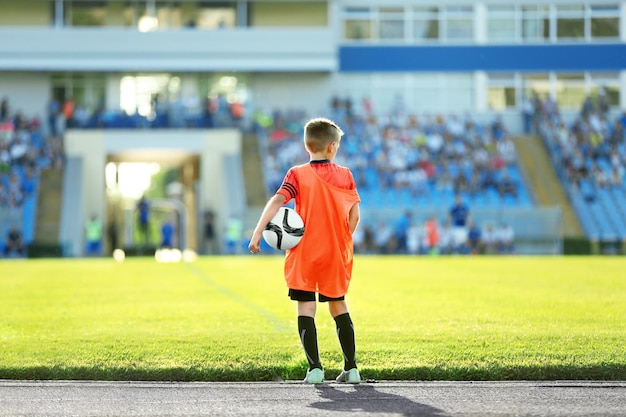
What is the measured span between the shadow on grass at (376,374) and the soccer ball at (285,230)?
1091 mm

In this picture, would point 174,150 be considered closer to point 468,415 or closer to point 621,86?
point 621,86

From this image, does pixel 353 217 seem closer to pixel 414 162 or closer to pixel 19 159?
pixel 414 162

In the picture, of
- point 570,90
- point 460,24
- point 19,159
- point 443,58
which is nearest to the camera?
point 19,159

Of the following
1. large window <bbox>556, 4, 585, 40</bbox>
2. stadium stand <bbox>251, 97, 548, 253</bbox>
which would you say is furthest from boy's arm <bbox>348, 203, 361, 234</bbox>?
large window <bbox>556, 4, 585, 40</bbox>

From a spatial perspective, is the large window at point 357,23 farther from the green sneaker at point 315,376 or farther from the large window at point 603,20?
the green sneaker at point 315,376

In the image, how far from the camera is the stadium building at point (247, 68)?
47125 millimetres

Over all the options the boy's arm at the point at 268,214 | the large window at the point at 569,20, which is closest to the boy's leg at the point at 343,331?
the boy's arm at the point at 268,214

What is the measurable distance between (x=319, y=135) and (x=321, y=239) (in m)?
0.72

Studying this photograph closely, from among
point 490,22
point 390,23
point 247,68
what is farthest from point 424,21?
point 247,68

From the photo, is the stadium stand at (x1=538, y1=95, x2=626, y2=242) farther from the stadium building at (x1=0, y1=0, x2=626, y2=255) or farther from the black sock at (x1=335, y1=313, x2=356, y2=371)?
the black sock at (x1=335, y1=313, x2=356, y2=371)

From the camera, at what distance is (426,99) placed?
175ft

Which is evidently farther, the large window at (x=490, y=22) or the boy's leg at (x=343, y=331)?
the large window at (x=490, y=22)

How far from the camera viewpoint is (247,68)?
2008 inches

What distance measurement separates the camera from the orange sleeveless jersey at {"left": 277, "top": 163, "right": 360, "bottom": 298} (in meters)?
8.31
